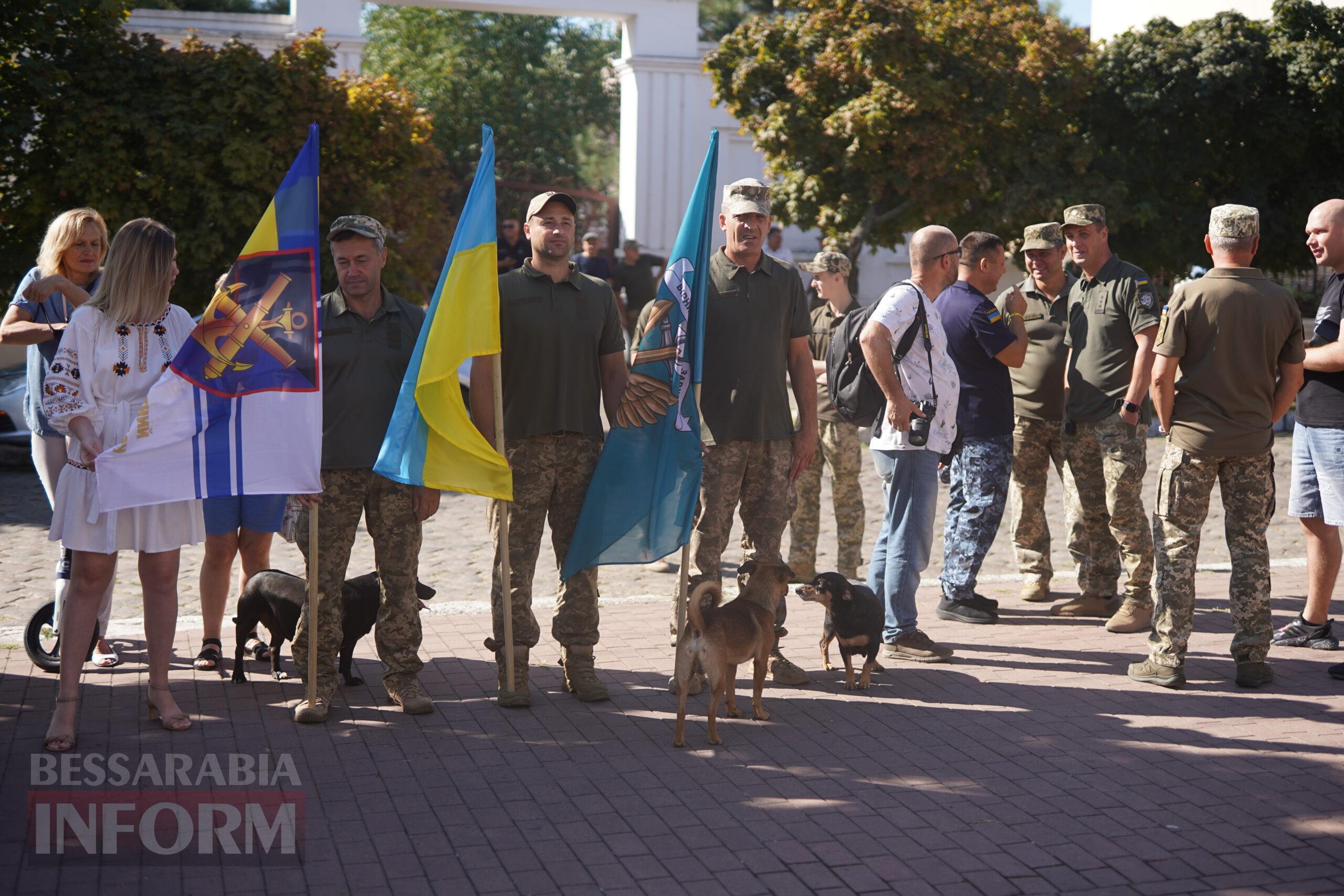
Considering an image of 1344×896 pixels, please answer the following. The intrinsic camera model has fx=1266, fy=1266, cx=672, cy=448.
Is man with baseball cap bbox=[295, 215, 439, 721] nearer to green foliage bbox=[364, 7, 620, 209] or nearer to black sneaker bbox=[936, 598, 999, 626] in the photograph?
black sneaker bbox=[936, 598, 999, 626]

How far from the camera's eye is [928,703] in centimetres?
618

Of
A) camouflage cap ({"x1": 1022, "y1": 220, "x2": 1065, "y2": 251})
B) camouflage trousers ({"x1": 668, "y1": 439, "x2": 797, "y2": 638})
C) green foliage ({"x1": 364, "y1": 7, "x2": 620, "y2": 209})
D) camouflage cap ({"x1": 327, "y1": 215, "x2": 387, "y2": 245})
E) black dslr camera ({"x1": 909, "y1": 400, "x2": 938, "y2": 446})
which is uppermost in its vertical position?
green foliage ({"x1": 364, "y1": 7, "x2": 620, "y2": 209})

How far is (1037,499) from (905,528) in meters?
Answer: 1.88

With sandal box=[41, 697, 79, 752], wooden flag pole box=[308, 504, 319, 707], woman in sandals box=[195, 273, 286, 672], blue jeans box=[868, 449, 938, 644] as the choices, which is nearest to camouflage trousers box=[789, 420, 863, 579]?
blue jeans box=[868, 449, 938, 644]

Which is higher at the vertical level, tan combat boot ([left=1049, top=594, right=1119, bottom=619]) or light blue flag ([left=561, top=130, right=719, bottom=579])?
light blue flag ([left=561, top=130, right=719, bottom=579])

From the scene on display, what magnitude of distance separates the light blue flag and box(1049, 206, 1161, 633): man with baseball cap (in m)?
2.77

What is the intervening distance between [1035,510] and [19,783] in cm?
599

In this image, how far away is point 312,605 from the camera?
18.8ft

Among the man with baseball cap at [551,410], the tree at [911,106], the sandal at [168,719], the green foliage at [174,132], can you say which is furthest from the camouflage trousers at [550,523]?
the tree at [911,106]

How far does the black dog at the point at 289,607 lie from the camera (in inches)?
238

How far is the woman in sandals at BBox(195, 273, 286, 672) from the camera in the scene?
650cm

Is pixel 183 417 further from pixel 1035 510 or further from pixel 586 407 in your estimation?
pixel 1035 510

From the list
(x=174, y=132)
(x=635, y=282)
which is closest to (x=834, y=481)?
(x=174, y=132)

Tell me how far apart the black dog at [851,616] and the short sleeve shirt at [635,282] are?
590 inches
